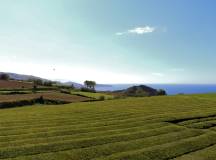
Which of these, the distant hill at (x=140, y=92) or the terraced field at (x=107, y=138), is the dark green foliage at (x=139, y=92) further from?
the terraced field at (x=107, y=138)

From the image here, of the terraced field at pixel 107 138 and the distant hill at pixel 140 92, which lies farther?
the distant hill at pixel 140 92

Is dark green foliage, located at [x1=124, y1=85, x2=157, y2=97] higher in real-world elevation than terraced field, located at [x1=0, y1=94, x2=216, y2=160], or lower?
higher

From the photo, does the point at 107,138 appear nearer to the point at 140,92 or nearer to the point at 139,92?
the point at 140,92

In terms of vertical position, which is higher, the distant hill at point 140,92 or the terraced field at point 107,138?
the distant hill at point 140,92

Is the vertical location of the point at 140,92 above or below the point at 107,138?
above

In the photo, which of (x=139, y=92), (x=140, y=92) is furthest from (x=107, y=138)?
(x=139, y=92)

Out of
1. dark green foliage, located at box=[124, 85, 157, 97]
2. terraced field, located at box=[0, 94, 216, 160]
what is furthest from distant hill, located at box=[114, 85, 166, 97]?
terraced field, located at box=[0, 94, 216, 160]

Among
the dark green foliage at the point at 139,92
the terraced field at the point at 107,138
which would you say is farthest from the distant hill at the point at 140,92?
the terraced field at the point at 107,138

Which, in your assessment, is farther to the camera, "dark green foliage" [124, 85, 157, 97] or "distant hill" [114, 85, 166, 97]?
"distant hill" [114, 85, 166, 97]

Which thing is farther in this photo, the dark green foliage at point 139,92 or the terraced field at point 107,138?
the dark green foliage at point 139,92

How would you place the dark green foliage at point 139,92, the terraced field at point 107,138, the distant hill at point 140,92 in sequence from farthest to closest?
the distant hill at point 140,92
the dark green foliage at point 139,92
the terraced field at point 107,138

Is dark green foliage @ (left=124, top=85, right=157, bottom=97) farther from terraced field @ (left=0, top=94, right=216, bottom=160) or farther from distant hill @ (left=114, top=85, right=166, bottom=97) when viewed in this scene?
terraced field @ (left=0, top=94, right=216, bottom=160)

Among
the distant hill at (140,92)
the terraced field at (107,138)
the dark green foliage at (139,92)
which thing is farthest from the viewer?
the distant hill at (140,92)

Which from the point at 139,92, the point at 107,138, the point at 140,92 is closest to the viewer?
the point at 107,138
